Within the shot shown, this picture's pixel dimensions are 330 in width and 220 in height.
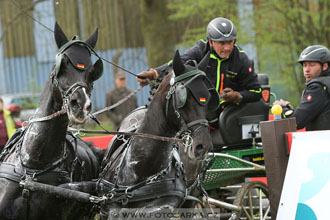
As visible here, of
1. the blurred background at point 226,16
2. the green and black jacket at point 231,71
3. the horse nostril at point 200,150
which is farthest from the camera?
the blurred background at point 226,16

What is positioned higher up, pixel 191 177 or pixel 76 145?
pixel 76 145

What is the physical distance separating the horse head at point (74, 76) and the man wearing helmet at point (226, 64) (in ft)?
4.97

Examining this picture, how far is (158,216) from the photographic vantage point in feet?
14.6

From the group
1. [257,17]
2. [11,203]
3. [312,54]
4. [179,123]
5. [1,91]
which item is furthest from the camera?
[1,91]

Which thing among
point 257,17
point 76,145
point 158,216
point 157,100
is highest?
point 257,17

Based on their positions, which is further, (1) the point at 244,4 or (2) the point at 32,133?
(1) the point at 244,4

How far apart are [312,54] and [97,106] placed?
39.6 feet

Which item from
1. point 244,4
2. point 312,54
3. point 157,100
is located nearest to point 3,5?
point 244,4

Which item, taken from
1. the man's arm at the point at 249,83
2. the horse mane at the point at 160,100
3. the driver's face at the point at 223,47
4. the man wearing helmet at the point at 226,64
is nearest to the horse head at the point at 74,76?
the horse mane at the point at 160,100

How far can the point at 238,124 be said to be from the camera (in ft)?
21.3

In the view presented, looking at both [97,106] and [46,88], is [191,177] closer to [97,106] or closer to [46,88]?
[46,88]

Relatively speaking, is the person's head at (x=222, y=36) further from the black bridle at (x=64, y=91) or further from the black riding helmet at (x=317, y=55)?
the black bridle at (x=64, y=91)

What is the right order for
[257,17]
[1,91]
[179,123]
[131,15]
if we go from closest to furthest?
[179,123] → [257,17] → [131,15] → [1,91]

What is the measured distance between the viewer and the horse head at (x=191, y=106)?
425 cm
